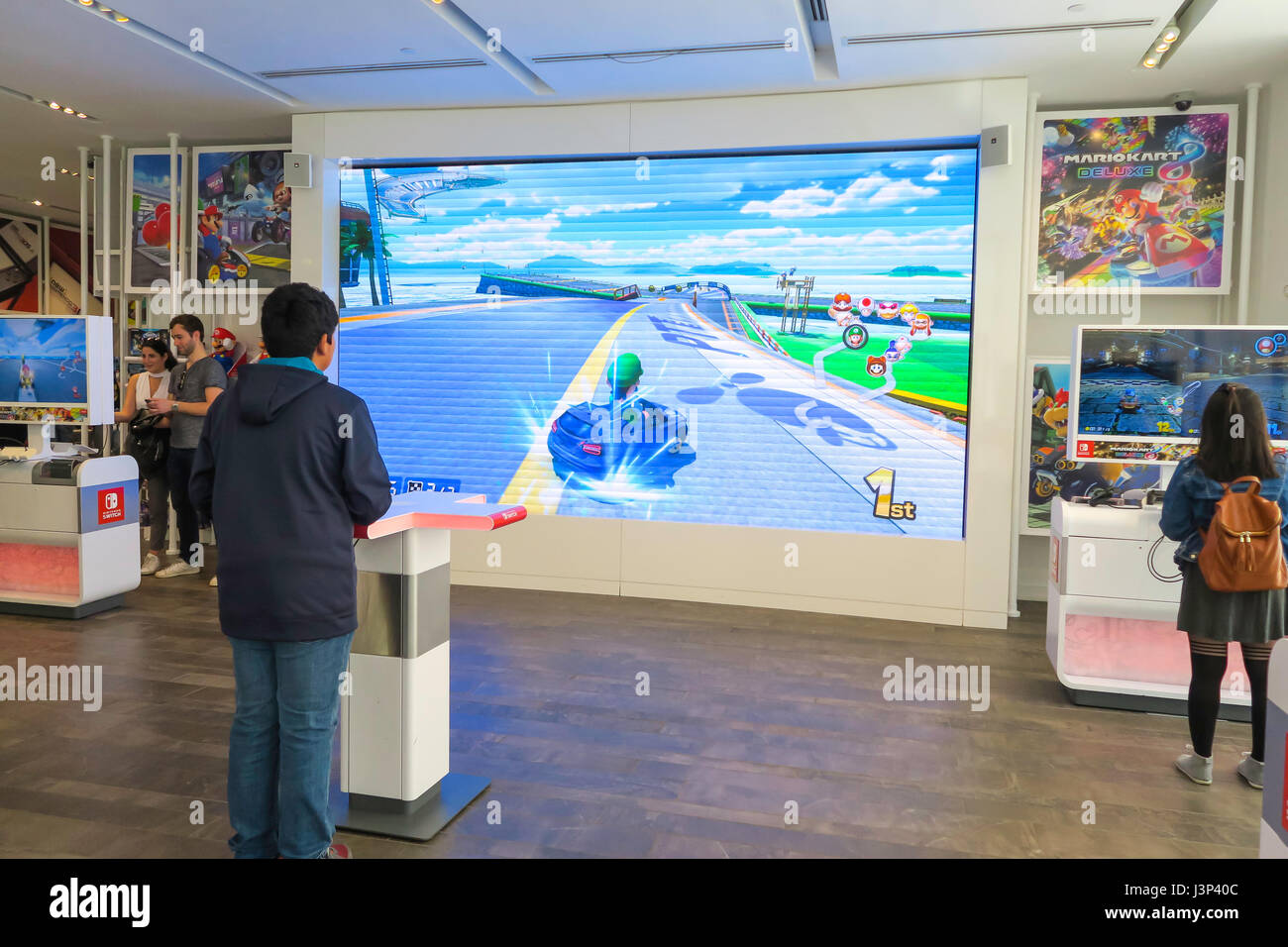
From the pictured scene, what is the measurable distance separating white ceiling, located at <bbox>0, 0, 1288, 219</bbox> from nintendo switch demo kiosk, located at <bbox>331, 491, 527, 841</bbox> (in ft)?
9.50

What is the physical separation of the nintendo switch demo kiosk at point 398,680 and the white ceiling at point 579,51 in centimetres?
289

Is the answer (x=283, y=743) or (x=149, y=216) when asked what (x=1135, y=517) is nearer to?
(x=283, y=743)

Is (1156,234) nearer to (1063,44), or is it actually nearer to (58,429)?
(1063,44)

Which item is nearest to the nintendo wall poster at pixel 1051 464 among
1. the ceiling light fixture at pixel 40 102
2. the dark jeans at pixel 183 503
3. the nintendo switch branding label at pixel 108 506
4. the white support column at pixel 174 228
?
the dark jeans at pixel 183 503

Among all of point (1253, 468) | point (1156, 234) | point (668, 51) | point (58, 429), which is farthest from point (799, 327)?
point (58, 429)

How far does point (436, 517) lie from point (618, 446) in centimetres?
344

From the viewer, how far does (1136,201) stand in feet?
18.5

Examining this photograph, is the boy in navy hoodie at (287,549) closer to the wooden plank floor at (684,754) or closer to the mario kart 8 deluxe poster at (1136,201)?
the wooden plank floor at (684,754)

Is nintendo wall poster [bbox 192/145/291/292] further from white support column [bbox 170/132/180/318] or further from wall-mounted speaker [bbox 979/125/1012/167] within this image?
wall-mounted speaker [bbox 979/125/1012/167]

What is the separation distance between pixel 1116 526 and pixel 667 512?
2755 millimetres

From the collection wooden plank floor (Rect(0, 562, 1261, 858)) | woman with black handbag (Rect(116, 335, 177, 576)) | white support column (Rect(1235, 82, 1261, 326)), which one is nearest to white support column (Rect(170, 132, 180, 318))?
woman with black handbag (Rect(116, 335, 177, 576))

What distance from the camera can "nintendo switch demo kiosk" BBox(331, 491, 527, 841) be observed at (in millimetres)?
2812

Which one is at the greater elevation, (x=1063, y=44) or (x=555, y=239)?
(x=1063, y=44)

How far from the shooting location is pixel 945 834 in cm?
293
